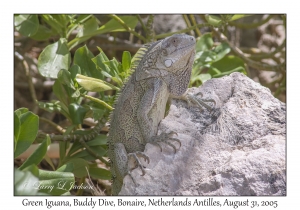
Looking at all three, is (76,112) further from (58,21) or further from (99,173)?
(58,21)

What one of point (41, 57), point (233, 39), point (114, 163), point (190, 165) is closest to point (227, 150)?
point (190, 165)

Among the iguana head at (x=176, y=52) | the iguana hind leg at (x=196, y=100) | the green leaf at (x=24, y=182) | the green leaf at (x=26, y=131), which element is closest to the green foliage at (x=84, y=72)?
the green leaf at (x=26, y=131)

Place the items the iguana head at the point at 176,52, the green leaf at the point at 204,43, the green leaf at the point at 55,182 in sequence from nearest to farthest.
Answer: the green leaf at the point at 55,182 < the iguana head at the point at 176,52 < the green leaf at the point at 204,43

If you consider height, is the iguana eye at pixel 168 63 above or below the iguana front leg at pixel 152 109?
above

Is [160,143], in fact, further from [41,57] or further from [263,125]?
[41,57]

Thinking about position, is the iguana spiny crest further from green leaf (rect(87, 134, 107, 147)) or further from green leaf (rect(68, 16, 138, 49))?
green leaf (rect(68, 16, 138, 49))

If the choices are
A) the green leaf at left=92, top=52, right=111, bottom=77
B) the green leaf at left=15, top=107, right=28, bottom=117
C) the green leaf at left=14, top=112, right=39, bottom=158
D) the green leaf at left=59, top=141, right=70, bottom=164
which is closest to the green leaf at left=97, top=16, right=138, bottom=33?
the green leaf at left=92, top=52, right=111, bottom=77

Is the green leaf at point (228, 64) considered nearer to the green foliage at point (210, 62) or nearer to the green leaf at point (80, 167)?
the green foliage at point (210, 62)
